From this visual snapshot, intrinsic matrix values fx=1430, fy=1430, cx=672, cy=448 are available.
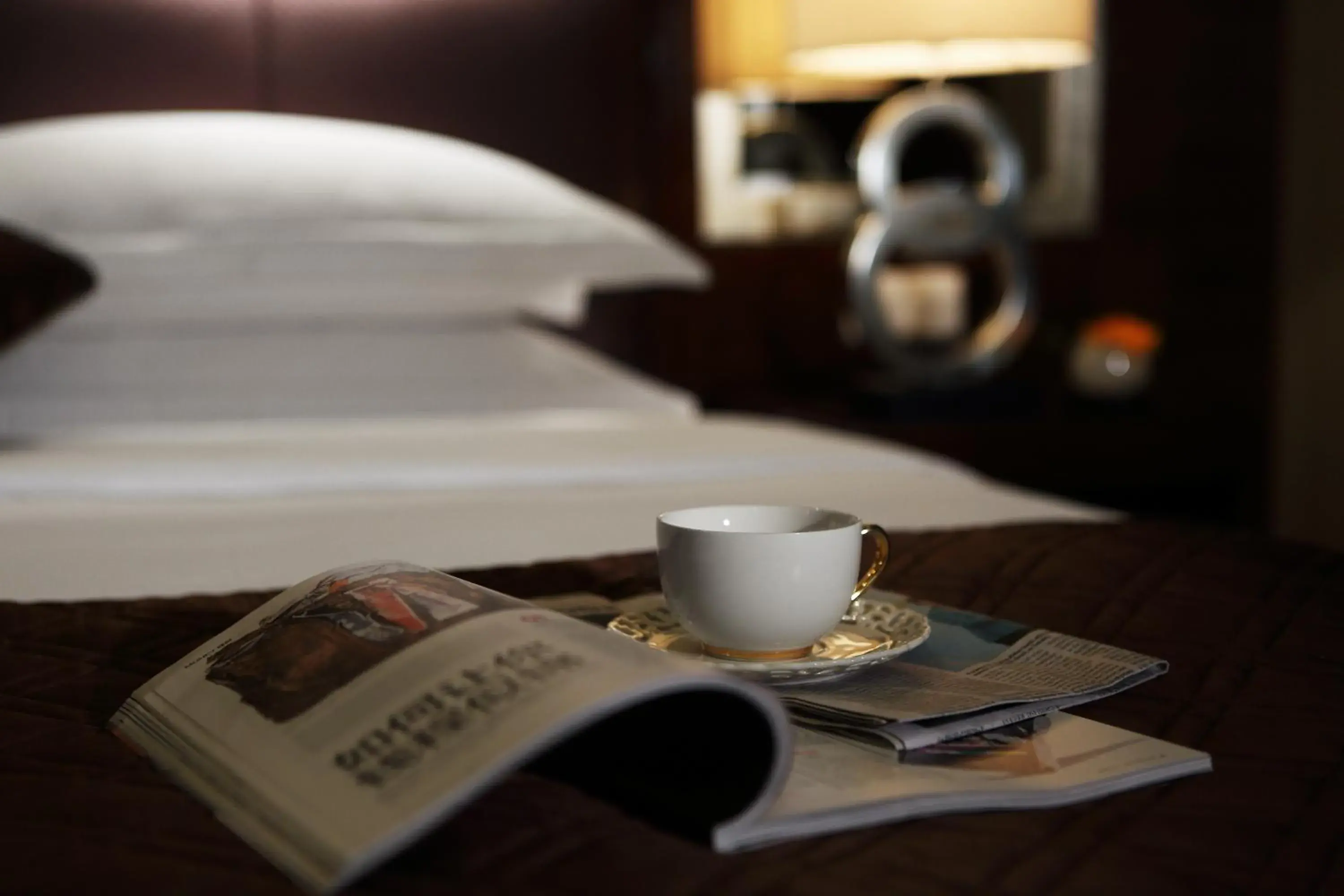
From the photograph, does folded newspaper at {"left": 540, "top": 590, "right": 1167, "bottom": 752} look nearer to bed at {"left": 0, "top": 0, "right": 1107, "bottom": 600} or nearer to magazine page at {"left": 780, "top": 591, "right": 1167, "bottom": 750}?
magazine page at {"left": 780, "top": 591, "right": 1167, "bottom": 750}

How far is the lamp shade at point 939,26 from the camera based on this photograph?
1.76 meters

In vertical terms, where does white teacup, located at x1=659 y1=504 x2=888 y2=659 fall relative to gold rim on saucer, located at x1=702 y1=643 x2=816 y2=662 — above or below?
above

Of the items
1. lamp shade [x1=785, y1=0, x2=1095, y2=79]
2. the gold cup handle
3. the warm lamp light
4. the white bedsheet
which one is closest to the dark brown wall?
the warm lamp light

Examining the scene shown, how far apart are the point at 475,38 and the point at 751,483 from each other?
0.96 metres

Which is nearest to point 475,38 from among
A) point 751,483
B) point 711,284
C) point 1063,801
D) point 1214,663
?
point 711,284

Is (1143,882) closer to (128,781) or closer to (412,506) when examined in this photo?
(128,781)

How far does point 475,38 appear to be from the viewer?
5.85 feet

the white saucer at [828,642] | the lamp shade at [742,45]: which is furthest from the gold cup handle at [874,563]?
the lamp shade at [742,45]

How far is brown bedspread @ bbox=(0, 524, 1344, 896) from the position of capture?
15.9 inches

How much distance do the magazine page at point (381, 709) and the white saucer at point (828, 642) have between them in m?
0.07

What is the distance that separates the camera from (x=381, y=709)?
0.45 metres

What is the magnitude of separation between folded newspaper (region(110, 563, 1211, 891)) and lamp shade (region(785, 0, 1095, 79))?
A: 1.39 meters

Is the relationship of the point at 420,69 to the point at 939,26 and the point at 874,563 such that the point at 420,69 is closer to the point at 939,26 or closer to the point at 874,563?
the point at 939,26

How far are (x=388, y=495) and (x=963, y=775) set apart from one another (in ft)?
2.08
